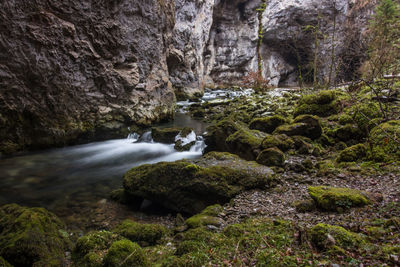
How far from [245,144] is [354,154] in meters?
2.66

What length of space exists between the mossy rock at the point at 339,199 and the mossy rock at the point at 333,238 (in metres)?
0.90

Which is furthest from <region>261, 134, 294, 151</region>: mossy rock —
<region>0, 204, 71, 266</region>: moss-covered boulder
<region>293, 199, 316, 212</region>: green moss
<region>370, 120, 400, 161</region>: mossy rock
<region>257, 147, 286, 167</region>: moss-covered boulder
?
<region>0, 204, 71, 266</region>: moss-covered boulder

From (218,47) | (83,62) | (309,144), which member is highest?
(218,47)

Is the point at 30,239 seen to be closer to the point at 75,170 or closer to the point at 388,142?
the point at 75,170

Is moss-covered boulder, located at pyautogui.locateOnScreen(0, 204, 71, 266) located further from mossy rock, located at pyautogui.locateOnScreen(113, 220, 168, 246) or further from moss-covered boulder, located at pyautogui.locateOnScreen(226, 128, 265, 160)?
moss-covered boulder, located at pyautogui.locateOnScreen(226, 128, 265, 160)

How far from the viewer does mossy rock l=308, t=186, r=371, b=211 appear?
297cm

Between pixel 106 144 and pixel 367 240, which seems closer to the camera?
pixel 367 240

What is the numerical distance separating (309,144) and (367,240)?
4.50 m

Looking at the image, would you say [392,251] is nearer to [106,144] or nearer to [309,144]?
[309,144]

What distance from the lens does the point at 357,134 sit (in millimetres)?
6160

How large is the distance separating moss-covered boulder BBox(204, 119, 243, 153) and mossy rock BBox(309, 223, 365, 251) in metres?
5.01

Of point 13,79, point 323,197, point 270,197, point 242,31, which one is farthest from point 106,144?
point 242,31

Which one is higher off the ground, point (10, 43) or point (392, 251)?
point (10, 43)

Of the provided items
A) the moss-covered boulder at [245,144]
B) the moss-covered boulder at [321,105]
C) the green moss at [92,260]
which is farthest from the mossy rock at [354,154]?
the green moss at [92,260]
